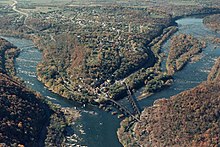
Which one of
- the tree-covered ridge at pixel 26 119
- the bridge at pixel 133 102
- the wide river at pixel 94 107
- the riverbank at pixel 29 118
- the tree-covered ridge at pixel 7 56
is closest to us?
the tree-covered ridge at pixel 26 119

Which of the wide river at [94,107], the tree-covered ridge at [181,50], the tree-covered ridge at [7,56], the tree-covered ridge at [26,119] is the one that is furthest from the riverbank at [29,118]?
the tree-covered ridge at [181,50]

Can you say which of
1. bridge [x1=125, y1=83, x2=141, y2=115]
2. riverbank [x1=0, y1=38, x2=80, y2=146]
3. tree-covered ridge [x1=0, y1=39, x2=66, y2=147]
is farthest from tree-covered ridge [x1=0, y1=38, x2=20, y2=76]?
bridge [x1=125, y1=83, x2=141, y2=115]

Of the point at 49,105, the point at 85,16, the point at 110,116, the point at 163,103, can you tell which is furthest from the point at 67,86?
the point at 85,16

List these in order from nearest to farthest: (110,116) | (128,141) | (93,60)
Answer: (128,141) < (110,116) < (93,60)

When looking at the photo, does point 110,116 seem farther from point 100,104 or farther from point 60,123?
point 60,123

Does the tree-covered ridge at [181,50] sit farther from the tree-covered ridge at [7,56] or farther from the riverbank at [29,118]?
the tree-covered ridge at [7,56]

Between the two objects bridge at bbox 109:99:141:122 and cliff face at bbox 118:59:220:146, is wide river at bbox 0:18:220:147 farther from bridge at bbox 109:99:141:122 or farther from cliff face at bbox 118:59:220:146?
cliff face at bbox 118:59:220:146
